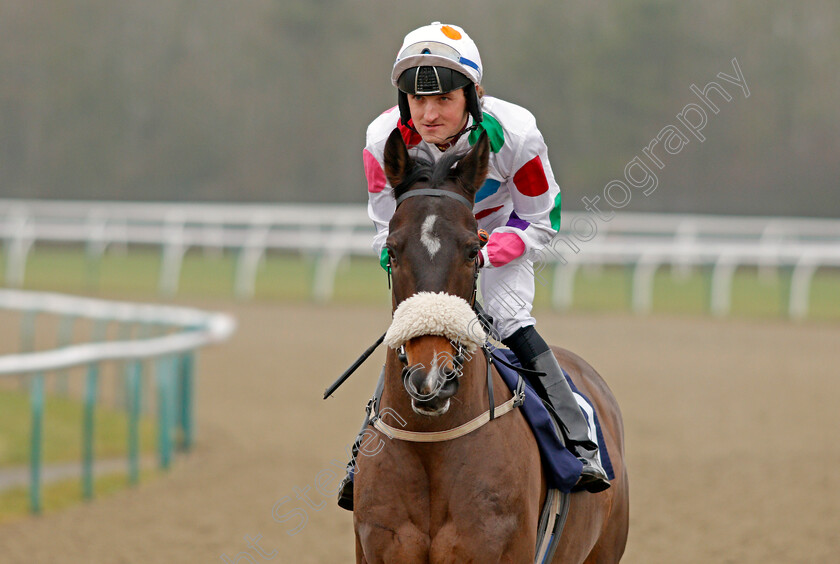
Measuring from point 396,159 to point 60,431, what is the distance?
6682 mm

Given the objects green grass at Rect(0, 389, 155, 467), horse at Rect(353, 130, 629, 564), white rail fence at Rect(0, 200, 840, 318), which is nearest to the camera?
horse at Rect(353, 130, 629, 564)

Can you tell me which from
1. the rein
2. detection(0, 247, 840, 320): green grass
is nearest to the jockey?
the rein

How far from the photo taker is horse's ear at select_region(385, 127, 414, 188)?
3.02 metres

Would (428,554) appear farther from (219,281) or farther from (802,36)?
(802,36)

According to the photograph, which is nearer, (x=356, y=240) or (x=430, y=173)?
(x=430, y=173)

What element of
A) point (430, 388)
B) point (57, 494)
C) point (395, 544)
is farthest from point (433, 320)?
point (57, 494)

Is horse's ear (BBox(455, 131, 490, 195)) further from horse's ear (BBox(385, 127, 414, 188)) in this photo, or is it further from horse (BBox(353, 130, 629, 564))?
horse's ear (BBox(385, 127, 414, 188))

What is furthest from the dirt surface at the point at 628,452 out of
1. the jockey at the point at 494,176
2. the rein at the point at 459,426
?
the rein at the point at 459,426

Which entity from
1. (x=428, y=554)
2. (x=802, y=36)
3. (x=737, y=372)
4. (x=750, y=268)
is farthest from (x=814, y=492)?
(x=802, y=36)

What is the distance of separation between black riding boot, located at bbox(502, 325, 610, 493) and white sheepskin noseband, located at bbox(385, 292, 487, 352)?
2.59 ft

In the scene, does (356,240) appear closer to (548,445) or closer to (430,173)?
(548,445)

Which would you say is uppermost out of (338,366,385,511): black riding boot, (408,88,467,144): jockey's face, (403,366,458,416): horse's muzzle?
(408,88,467,144): jockey's face

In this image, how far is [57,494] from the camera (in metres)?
7.10

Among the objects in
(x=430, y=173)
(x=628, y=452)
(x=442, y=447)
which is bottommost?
(x=628, y=452)
